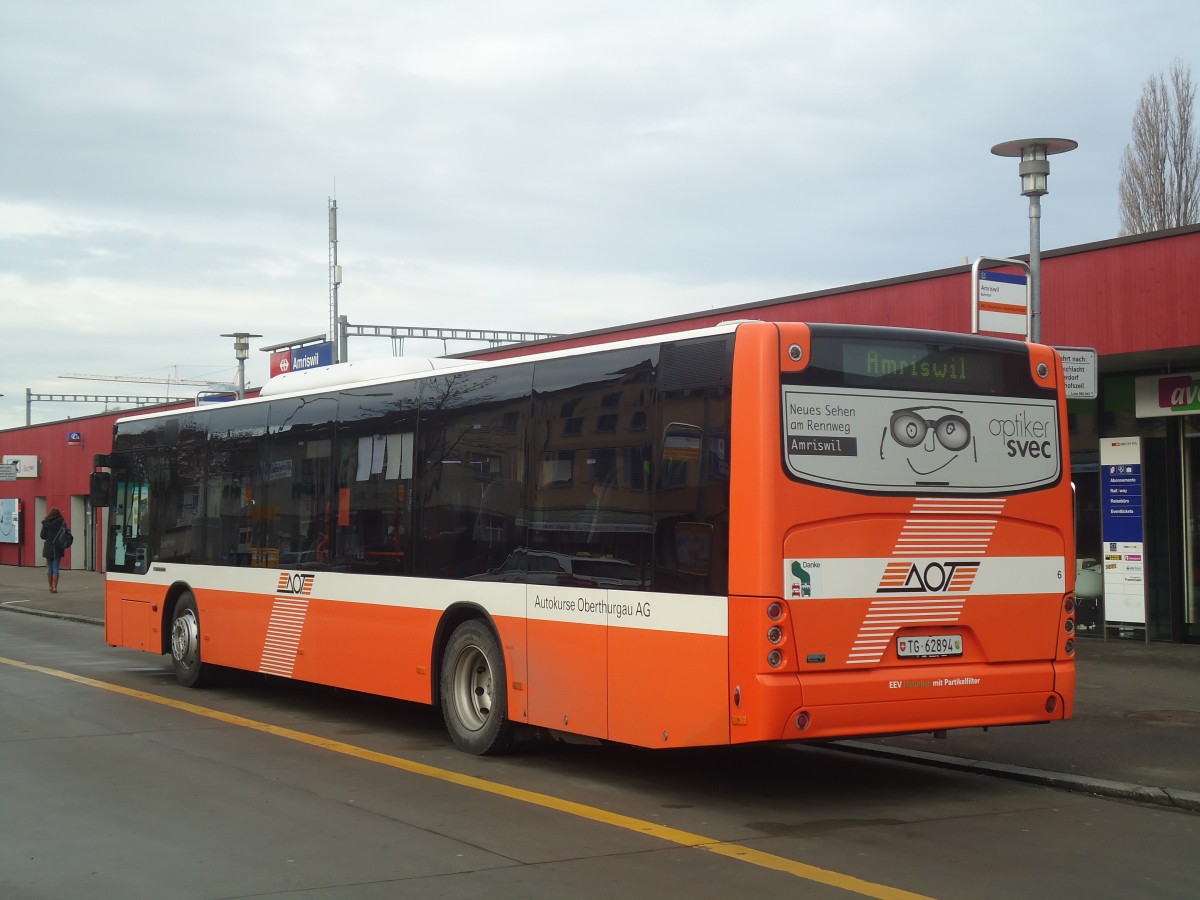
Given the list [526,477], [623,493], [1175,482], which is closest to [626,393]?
[623,493]

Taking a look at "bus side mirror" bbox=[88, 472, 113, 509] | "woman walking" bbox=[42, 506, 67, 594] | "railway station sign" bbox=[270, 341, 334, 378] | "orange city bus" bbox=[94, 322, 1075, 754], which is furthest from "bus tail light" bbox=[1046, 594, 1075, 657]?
"woman walking" bbox=[42, 506, 67, 594]

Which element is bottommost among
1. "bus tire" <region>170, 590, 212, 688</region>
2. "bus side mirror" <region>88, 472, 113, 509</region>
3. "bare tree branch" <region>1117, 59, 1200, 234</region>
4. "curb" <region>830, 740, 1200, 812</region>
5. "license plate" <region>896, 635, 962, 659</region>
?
"curb" <region>830, 740, 1200, 812</region>

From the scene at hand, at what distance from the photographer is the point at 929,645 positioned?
28.4 feet

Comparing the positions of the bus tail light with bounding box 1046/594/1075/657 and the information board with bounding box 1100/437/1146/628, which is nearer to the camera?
the bus tail light with bounding box 1046/594/1075/657

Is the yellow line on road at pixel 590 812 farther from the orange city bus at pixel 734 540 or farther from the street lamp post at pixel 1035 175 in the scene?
the street lamp post at pixel 1035 175

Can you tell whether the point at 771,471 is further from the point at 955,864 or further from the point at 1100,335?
the point at 1100,335

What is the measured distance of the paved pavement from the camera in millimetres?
9344

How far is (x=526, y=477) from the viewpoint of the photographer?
10156mm

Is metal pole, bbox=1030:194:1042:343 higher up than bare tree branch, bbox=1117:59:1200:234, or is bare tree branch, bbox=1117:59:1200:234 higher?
bare tree branch, bbox=1117:59:1200:234

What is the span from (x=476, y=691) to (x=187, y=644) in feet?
19.1

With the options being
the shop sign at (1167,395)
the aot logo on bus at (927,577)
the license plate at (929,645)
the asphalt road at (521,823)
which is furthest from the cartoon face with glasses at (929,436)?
the shop sign at (1167,395)

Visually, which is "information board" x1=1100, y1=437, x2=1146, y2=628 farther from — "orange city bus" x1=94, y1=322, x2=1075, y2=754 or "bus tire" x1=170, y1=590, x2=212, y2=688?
"bus tire" x1=170, y1=590, x2=212, y2=688

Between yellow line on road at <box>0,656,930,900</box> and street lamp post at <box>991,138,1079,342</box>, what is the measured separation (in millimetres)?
7071

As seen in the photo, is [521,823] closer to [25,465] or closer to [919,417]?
[919,417]
